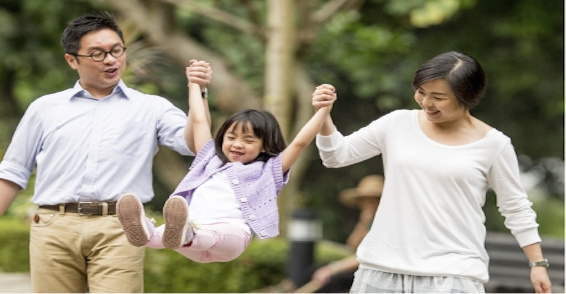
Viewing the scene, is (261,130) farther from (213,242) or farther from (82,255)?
(82,255)

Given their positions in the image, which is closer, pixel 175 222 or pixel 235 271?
pixel 175 222

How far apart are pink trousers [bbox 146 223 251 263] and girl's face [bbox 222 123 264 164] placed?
31 centimetres

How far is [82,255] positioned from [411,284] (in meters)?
1.43

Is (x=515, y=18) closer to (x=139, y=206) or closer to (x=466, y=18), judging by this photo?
(x=466, y=18)

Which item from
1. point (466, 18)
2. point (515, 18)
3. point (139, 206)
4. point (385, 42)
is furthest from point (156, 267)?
point (466, 18)

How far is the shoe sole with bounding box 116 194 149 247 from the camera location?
3992 millimetres

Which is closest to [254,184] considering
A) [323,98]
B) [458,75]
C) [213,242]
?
[213,242]

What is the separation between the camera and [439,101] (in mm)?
4184

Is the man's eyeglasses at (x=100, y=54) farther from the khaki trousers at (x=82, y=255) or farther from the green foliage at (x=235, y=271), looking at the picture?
the green foliage at (x=235, y=271)

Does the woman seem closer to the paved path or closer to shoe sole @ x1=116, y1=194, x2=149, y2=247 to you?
shoe sole @ x1=116, y1=194, x2=149, y2=247

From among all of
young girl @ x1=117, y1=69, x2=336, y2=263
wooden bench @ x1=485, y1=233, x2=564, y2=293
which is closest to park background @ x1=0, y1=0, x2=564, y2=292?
wooden bench @ x1=485, y1=233, x2=564, y2=293

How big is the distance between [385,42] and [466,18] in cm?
309

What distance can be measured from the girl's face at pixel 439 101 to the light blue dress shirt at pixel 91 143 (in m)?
1.08

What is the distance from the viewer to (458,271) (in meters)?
4.20
